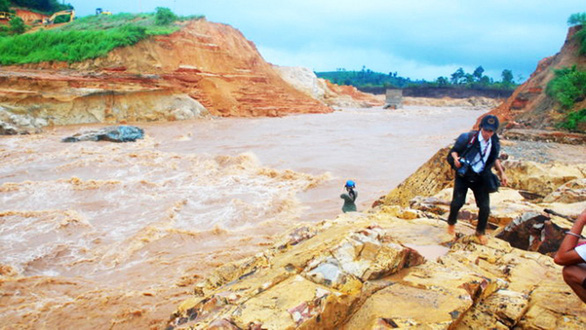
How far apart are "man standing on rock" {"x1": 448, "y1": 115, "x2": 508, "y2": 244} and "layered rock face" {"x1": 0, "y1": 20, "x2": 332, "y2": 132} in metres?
18.6

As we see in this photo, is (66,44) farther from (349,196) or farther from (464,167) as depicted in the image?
(464,167)

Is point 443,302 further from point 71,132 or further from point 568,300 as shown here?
point 71,132

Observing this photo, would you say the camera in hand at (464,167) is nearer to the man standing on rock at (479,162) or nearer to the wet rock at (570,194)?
the man standing on rock at (479,162)

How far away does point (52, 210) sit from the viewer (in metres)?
6.84

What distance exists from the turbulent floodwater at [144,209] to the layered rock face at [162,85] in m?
3.41

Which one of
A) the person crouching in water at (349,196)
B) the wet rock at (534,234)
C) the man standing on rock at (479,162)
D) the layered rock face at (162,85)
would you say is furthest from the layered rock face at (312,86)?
the wet rock at (534,234)

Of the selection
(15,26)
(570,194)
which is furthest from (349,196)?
(15,26)

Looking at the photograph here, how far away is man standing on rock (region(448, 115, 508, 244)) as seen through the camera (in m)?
3.54

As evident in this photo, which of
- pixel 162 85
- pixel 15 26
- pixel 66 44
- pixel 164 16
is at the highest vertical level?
pixel 164 16

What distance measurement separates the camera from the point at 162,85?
72.9 feet

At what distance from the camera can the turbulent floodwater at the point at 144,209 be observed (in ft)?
13.6

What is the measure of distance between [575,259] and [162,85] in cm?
2265

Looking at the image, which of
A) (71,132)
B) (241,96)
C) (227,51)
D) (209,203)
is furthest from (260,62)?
(209,203)

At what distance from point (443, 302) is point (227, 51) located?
1156 inches
